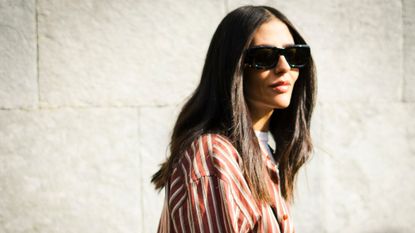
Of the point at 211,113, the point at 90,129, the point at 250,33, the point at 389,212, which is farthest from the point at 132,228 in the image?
the point at 389,212

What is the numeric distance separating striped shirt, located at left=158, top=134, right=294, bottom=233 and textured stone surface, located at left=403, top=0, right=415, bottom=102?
258 cm

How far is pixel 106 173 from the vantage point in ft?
8.93

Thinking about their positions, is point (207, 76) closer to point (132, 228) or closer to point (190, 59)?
point (190, 59)

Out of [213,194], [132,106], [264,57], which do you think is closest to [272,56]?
[264,57]

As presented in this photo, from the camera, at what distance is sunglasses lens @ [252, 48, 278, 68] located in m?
1.62

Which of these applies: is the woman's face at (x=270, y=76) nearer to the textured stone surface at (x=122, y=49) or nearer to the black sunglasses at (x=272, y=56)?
the black sunglasses at (x=272, y=56)

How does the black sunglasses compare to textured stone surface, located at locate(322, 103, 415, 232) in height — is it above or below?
above

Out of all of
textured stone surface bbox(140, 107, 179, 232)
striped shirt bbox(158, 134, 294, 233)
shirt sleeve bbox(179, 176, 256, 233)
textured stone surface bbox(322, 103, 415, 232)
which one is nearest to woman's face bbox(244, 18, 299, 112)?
striped shirt bbox(158, 134, 294, 233)

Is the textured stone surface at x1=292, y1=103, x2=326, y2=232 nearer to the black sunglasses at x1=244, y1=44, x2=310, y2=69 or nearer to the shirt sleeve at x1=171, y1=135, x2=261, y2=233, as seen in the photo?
the black sunglasses at x1=244, y1=44, x2=310, y2=69

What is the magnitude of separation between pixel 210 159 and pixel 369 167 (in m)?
2.46

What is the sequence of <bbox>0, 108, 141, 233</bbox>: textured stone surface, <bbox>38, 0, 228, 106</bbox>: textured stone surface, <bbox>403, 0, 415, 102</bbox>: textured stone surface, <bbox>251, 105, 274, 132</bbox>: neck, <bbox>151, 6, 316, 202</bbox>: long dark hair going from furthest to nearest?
1. <bbox>403, 0, 415, 102</bbox>: textured stone surface
2. <bbox>38, 0, 228, 106</bbox>: textured stone surface
3. <bbox>0, 108, 141, 233</bbox>: textured stone surface
4. <bbox>251, 105, 274, 132</bbox>: neck
5. <bbox>151, 6, 316, 202</bbox>: long dark hair

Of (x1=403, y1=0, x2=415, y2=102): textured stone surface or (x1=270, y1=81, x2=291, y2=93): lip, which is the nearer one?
(x1=270, y1=81, x2=291, y2=93): lip

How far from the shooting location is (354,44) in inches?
133

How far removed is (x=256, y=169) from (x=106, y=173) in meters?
1.47
